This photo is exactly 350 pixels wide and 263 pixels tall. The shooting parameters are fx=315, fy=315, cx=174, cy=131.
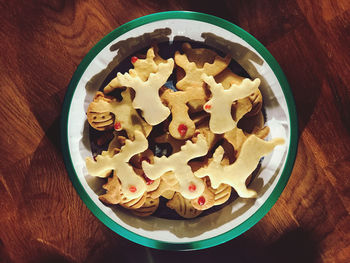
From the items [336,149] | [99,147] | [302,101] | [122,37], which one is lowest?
[336,149]

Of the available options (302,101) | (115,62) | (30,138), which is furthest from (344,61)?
(30,138)

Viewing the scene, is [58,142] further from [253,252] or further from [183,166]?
[253,252]

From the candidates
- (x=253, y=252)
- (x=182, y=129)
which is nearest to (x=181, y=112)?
(x=182, y=129)

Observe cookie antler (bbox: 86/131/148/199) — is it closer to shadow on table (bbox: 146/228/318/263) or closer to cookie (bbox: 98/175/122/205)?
cookie (bbox: 98/175/122/205)

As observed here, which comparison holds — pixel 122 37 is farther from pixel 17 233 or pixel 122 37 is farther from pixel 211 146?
pixel 17 233

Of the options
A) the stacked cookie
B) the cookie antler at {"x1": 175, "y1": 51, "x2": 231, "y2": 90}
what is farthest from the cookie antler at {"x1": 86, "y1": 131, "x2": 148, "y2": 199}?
the cookie antler at {"x1": 175, "y1": 51, "x2": 231, "y2": 90}

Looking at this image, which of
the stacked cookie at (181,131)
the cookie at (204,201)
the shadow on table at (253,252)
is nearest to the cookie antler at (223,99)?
the stacked cookie at (181,131)

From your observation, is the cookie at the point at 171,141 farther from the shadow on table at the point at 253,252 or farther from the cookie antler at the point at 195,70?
the shadow on table at the point at 253,252
